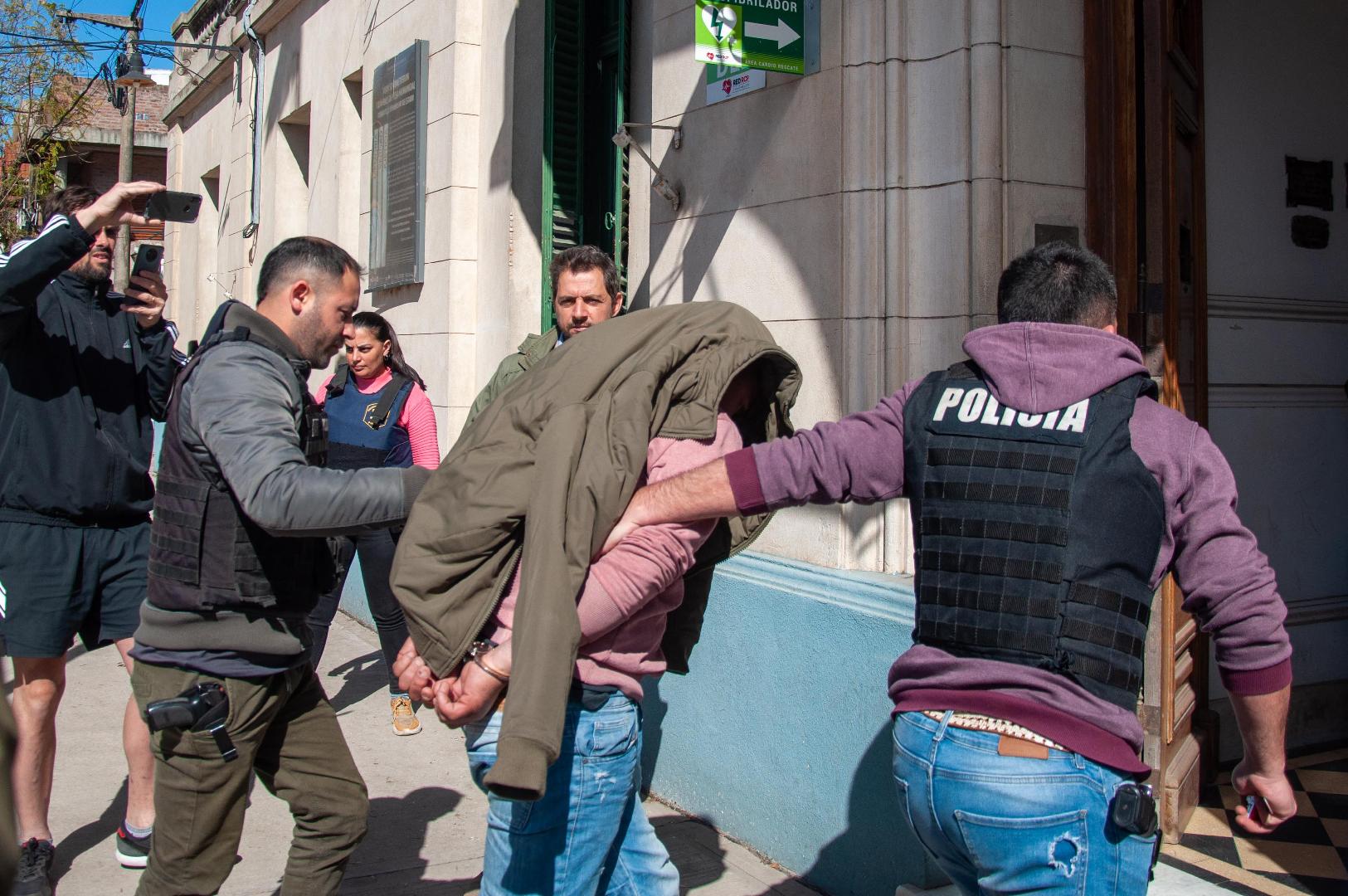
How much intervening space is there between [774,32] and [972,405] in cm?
246

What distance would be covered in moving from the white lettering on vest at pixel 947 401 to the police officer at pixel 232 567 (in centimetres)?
113

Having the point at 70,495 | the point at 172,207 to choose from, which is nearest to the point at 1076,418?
the point at 172,207

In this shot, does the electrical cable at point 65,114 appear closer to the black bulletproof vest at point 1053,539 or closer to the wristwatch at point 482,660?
the wristwatch at point 482,660

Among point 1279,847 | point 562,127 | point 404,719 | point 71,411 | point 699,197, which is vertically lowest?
point 1279,847

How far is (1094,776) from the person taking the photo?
1.93 metres

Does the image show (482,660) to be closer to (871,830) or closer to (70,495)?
(871,830)

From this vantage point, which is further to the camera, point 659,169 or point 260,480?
point 659,169

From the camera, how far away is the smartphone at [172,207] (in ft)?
11.8

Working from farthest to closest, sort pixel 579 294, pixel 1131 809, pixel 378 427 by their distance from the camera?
1. pixel 378 427
2. pixel 579 294
3. pixel 1131 809

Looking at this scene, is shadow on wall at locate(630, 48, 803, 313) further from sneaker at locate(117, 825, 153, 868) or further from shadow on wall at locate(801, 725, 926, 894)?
sneaker at locate(117, 825, 153, 868)

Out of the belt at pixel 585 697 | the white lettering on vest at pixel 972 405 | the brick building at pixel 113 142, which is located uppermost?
the brick building at pixel 113 142

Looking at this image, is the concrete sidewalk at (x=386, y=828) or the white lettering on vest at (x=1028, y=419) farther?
the concrete sidewalk at (x=386, y=828)

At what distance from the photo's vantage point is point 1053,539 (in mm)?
1933

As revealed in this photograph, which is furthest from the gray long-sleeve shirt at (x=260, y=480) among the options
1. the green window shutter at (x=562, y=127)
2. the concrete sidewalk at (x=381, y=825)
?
the green window shutter at (x=562, y=127)
